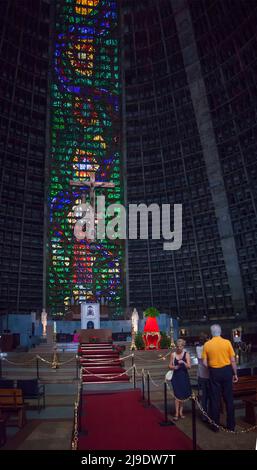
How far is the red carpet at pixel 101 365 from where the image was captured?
577 inches

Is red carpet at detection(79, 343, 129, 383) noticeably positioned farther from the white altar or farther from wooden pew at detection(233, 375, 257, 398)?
the white altar

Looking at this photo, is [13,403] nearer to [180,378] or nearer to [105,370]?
[180,378]

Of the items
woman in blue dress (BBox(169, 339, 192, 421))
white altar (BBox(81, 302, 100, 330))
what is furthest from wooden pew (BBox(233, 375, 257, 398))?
white altar (BBox(81, 302, 100, 330))

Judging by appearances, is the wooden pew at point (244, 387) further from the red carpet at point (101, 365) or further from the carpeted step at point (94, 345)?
the carpeted step at point (94, 345)

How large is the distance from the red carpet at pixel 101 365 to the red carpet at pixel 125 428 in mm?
3391

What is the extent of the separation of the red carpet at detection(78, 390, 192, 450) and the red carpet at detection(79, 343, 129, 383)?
3391 mm

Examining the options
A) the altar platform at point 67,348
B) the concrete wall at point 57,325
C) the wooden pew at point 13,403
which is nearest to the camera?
the wooden pew at point 13,403

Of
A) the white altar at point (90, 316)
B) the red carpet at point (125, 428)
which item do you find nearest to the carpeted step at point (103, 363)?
the red carpet at point (125, 428)

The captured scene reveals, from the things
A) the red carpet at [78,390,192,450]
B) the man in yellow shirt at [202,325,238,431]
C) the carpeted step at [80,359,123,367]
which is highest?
the man in yellow shirt at [202,325,238,431]

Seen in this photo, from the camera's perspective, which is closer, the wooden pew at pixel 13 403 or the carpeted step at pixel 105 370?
the wooden pew at pixel 13 403

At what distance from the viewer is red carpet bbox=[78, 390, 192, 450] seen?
6520 millimetres

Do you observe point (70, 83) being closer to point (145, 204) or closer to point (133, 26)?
point (133, 26)

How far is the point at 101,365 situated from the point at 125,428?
9059mm
